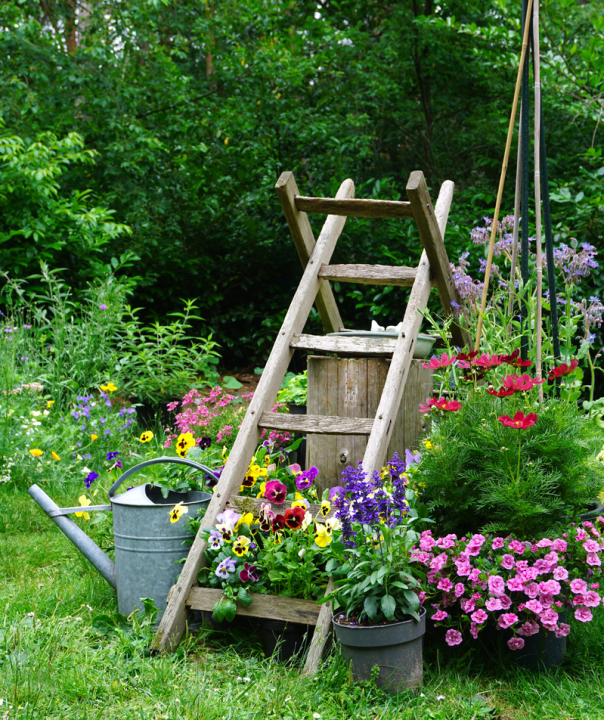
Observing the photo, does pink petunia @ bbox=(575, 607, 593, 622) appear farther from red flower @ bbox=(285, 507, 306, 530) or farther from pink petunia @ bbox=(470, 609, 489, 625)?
red flower @ bbox=(285, 507, 306, 530)

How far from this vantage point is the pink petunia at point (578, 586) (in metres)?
2.03

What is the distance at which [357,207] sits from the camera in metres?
2.77

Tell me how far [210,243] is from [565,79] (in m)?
3.84

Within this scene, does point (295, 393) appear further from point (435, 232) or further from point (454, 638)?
point (454, 638)

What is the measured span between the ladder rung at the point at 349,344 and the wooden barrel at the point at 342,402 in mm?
216

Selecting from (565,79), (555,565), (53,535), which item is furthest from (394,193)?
(555,565)

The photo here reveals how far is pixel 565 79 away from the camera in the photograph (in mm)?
5738

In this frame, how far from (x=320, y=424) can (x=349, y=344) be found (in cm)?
38

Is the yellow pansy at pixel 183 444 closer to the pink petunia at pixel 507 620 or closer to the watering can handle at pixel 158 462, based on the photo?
the watering can handle at pixel 158 462

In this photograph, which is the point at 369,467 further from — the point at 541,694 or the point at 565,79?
the point at 565,79

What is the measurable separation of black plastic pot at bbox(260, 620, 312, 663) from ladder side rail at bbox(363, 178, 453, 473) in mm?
588

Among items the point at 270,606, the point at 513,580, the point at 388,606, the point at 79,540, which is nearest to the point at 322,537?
the point at 270,606

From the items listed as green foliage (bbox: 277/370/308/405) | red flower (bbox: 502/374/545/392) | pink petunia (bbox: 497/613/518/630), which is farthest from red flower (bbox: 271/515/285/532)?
green foliage (bbox: 277/370/308/405)

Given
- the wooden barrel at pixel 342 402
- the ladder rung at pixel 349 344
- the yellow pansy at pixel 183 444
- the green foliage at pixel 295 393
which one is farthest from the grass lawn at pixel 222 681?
the green foliage at pixel 295 393
